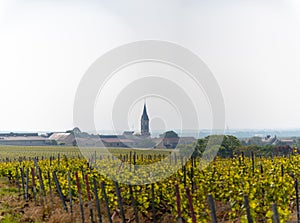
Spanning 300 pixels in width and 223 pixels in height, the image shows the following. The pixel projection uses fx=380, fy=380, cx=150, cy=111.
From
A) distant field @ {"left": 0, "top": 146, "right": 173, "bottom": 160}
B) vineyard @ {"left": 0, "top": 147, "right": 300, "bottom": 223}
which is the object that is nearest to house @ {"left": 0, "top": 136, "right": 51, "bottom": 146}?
distant field @ {"left": 0, "top": 146, "right": 173, "bottom": 160}

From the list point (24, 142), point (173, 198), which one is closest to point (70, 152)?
point (24, 142)

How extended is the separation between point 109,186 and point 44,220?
1942 mm

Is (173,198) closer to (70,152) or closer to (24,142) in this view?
(70,152)

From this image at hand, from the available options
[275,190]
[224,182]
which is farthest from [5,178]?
[275,190]

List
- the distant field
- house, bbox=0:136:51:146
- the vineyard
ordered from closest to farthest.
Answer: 1. the vineyard
2. the distant field
3. house, bbox=0:136:51:146

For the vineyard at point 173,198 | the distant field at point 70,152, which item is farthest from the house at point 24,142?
the vineyard at point 173,198

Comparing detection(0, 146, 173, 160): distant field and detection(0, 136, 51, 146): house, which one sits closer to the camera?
detection(0, 146, 173, 160): distant field

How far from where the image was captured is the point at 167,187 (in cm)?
905

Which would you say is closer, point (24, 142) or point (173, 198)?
point (173, 198)

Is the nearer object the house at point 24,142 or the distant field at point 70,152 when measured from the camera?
the distant field at point 70,152

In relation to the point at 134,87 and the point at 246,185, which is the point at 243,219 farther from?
the point at 134,87

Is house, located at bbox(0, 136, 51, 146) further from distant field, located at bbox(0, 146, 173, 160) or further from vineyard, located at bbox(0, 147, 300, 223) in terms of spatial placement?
vineyard, located at bbox(0, 147, 300, 223)

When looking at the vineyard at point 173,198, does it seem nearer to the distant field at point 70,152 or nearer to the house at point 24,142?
the distant field at point 70,152

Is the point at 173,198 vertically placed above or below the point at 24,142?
below
